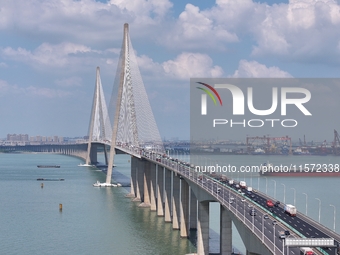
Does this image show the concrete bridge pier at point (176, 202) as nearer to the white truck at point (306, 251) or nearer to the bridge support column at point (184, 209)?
the bridge support column at point (184, 209)

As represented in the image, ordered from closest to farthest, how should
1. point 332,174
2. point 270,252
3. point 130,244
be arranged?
point 270,252 → point 130,244 → point 332,174

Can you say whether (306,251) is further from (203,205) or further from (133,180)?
(133,180)

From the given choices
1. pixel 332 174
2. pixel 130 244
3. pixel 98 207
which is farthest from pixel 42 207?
pixel 332 174

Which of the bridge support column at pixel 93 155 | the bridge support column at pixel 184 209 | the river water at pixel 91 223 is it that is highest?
the bridge support column at pixel 93 155

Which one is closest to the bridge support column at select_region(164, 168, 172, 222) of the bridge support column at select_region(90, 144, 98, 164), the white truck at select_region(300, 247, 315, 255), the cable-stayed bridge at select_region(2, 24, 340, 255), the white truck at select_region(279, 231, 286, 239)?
the cable-stayed bridge at select_region(2, 24, 340, 255)

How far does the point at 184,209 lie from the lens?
52.3 m

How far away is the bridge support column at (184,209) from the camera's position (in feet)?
166

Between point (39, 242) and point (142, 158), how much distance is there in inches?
1168

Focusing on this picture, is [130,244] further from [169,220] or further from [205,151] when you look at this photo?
[205,151]

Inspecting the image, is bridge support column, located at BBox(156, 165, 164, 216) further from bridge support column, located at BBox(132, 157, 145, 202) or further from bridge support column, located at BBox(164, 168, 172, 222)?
bridge support column, located at BBox(132, 157, 145, 202)

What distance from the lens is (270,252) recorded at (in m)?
25.6

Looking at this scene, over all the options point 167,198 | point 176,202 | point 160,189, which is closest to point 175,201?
point 176,202

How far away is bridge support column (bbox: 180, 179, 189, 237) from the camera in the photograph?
50.7 metres

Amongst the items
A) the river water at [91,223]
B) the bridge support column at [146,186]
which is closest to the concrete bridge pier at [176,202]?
the river water at [91,223]
